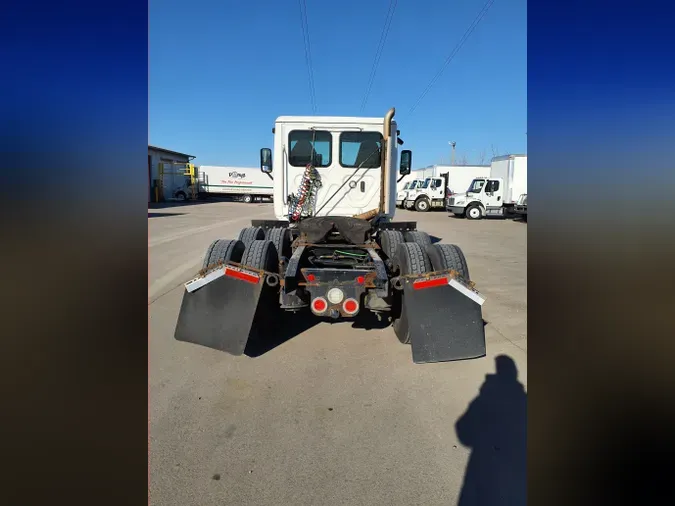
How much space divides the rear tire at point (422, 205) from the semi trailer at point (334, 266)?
71.0 feet

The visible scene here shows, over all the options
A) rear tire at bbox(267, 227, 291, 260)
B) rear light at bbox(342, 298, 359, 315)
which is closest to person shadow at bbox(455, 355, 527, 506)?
rear light at bbox(342, 298, 359, 315)

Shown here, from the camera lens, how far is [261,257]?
3834mm

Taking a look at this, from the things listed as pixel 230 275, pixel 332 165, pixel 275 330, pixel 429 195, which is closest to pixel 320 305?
pixel 230 275

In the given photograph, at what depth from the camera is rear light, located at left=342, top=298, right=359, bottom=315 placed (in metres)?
3.51

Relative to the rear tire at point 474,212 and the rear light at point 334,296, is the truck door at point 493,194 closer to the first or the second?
the rear tire at point 474,212

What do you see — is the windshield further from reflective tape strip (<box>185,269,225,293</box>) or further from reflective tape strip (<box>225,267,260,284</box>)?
reflective tape strip (<box>185,269,225,293</box>)

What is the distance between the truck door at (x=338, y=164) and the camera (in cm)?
581

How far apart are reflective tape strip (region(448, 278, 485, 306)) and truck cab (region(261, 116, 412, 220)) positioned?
2.72 m

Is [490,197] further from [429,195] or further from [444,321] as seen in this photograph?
[444,321]

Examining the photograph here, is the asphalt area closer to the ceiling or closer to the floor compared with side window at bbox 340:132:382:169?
closer to the floor
